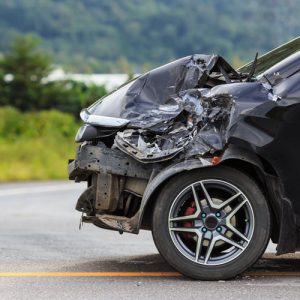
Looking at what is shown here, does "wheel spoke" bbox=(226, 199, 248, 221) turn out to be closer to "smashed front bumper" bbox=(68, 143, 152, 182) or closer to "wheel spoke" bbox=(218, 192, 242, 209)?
"wheel spoke" bbox=(218, 192, 242, 209)

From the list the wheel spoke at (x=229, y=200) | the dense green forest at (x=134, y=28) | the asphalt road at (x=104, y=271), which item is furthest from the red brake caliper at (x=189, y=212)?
the dense green forest at (x=134, y=28)

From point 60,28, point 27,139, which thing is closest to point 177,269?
point 27,139

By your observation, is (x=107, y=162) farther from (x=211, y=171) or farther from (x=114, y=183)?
(x=211, y=171)

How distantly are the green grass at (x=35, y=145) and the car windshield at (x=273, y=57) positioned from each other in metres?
18.5

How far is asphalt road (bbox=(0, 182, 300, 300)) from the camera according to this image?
670 centimetres

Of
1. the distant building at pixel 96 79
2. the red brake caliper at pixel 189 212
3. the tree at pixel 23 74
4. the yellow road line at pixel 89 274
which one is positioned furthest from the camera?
the distant building at pixel 96 79

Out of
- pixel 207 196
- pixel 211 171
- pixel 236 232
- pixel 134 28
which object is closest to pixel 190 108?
pixel 211 171

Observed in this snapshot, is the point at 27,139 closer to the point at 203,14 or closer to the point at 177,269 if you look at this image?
Result: the point at 177,269

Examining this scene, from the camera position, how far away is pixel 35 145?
32.5 meters

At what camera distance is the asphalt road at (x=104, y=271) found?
6.70 m

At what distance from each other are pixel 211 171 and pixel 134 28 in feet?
388

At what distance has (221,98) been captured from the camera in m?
7.09

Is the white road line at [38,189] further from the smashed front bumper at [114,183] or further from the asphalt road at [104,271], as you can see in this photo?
the smashed front bumper at [114,183]

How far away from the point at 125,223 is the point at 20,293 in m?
1.01
